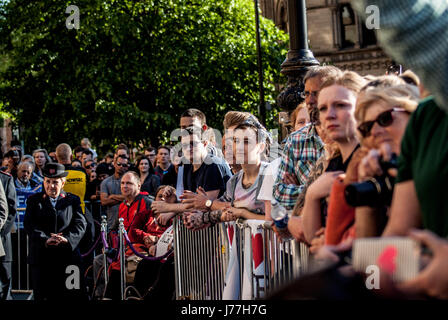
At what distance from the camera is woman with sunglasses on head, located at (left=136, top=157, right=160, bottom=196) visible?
1232cm

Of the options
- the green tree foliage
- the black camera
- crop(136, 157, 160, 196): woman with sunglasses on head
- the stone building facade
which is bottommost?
the black camera

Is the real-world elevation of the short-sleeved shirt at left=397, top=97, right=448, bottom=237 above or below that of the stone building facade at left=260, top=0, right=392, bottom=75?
below

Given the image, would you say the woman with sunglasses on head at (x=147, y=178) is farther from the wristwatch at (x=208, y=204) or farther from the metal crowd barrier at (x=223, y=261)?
the wristwatch at (x=208, y=204)

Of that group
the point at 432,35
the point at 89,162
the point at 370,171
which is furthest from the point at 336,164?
the point at 89,162

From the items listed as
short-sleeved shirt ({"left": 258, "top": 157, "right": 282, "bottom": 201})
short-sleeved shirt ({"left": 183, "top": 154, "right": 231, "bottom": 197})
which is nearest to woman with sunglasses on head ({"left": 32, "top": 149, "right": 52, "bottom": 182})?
short-sleeved shirt ({"left": 183, "top": 154, "right": 231, "bottom": 197})

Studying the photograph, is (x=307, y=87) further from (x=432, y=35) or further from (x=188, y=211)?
→ (x=432, y=35)

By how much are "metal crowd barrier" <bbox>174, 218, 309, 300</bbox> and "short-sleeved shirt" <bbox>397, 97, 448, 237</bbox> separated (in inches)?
63.2

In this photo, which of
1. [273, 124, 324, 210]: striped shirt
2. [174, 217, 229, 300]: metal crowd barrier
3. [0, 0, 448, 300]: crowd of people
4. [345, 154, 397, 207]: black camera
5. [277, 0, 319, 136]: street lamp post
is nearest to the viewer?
[0, 0, 448, 300]: crowd of people

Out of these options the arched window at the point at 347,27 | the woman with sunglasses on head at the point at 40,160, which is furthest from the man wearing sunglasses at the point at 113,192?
the arched window at the point at 347,27

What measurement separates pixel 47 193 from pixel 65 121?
16265mm

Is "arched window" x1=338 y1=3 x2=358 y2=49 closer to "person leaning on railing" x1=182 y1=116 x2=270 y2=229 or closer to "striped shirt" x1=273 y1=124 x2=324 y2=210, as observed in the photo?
"person leaning on railing" x1=182 y1=116 x2=270 y2=229

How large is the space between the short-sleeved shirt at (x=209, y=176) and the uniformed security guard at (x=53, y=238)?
3.18 metres

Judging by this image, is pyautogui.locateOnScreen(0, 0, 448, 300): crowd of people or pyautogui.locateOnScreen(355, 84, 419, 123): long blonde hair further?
pyautogui.locateOnScreen(355, 84, 419, 123): long blonde hair

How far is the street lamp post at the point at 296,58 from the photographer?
7.72 meters
